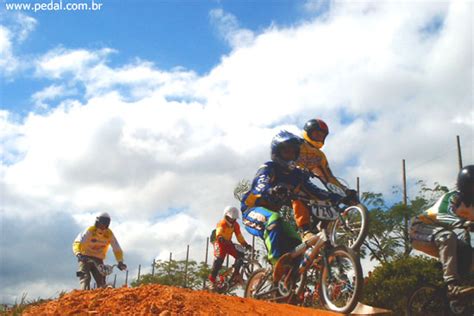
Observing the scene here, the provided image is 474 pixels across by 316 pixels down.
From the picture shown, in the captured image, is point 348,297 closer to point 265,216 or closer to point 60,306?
point 265,216

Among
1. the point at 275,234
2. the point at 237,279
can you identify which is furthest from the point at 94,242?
the point at 275,234

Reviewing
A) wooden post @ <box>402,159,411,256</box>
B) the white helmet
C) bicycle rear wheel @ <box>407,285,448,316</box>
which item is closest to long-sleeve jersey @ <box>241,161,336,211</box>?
bicycle rear wheel @ <box>407,285,448,316</box>

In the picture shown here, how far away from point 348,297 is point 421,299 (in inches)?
62.0

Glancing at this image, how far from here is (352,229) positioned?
596 cm

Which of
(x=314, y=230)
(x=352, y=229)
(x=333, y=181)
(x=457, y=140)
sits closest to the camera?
(x=352, y=229)

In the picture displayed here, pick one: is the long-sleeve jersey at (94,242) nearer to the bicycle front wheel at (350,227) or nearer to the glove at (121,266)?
the glove at (121,266)

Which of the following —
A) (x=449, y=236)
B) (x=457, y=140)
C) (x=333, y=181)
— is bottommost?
(x=449, y=236)

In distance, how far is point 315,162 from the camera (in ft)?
23.8

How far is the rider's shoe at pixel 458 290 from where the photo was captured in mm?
6070

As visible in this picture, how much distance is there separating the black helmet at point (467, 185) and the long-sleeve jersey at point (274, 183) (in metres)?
1.52

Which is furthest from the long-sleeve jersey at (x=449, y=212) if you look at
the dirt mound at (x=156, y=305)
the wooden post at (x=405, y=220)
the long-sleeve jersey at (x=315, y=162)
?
the wooden post at (x=405, y=220)

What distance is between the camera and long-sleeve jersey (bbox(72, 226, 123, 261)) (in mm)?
11234

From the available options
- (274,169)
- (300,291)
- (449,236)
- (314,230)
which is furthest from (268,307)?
(449,236)

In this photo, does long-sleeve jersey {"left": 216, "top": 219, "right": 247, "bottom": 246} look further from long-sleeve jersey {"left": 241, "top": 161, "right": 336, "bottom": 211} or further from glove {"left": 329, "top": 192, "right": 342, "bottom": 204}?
glove {"left": 329, "top": 192, "right": 342, "bottom": 204}
